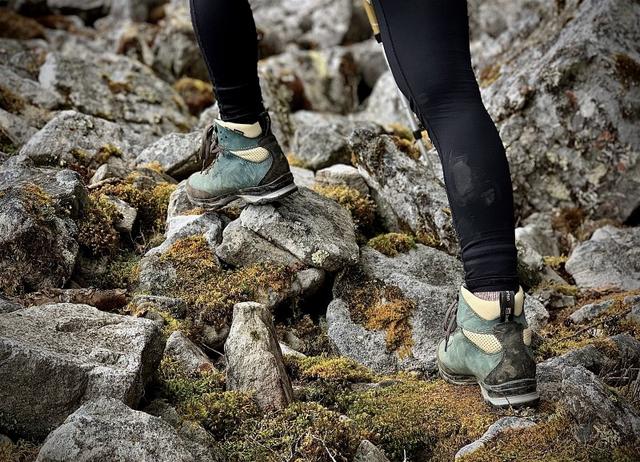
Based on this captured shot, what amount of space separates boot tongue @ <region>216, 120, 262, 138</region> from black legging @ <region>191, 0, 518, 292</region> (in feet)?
4.77

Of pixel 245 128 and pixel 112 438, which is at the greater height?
pixel 245 128

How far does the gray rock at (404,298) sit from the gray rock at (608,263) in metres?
1.66

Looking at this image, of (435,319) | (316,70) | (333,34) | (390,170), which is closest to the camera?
(435,319)

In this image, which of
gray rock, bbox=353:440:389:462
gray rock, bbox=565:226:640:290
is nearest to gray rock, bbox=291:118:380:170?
gray rock, bbox=565:226:640:290

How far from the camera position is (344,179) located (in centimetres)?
627

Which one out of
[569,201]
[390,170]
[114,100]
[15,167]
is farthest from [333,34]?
[15,167]

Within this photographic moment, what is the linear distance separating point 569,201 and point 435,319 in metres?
4.20

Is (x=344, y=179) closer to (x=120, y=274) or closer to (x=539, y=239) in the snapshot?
(x=120, y=274)

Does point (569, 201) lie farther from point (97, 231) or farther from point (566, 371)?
point (97, 231)

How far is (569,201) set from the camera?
26.9 feet

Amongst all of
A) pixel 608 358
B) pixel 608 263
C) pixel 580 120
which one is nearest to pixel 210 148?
pixel 608 358

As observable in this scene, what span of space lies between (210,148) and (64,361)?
7.17 ft

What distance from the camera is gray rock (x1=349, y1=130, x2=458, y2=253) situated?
5.97m

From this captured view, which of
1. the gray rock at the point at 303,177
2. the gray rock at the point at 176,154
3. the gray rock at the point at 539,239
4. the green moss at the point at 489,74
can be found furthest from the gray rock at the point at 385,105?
the gray rock at the point at 176,154
